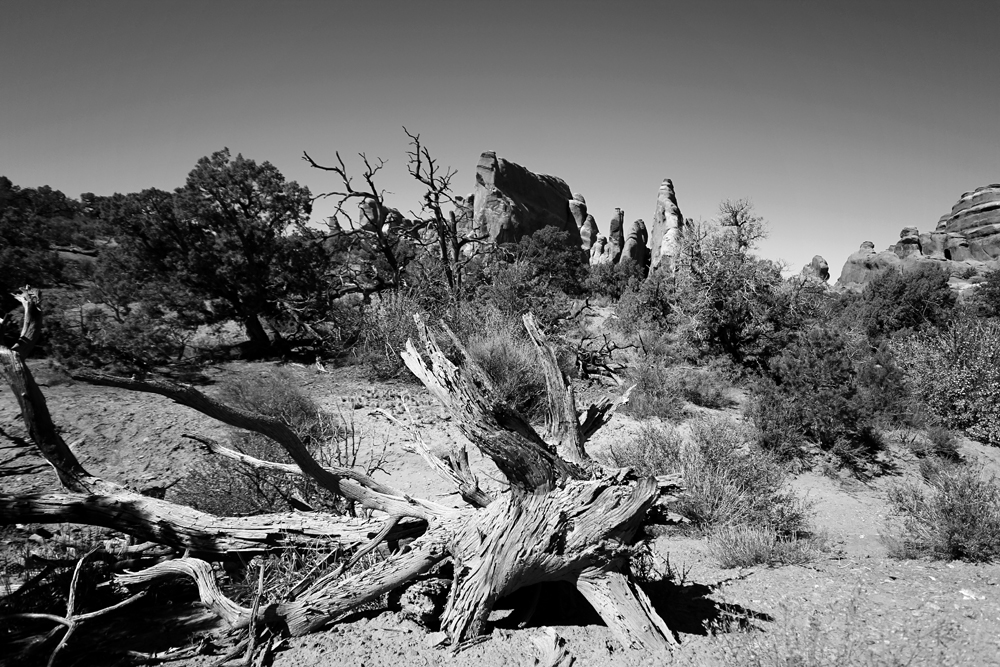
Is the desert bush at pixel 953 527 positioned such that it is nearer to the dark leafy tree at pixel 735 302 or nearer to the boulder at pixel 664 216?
the dark leafy tree at pixel 735 302

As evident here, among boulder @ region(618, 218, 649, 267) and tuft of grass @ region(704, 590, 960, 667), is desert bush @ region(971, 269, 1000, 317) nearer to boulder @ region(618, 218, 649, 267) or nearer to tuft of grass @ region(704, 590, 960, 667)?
tuft of grass @ region(704, 590, 960, 667)

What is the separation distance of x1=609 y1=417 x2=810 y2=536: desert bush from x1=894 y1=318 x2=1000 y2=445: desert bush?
356 cm

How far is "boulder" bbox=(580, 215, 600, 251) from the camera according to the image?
6662 cm

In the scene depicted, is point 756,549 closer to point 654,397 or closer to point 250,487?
point 654,397

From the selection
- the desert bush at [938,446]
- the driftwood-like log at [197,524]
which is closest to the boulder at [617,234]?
the desert bush at [938,446]

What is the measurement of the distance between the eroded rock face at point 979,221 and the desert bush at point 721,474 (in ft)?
175

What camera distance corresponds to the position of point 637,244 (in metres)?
61.1

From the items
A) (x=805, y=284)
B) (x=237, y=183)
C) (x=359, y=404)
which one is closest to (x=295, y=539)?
(x=359, y=404)

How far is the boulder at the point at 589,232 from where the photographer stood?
66.6 m

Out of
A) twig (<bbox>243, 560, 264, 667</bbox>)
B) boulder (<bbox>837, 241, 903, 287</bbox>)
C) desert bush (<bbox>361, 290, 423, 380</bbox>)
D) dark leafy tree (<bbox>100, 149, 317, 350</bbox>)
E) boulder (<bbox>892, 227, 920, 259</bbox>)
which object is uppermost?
boulder (<bbox>892, 227, 920, 259</bbox>)

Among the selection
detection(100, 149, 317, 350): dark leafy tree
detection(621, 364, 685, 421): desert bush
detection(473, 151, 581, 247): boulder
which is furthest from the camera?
detection(473, 151, 581, 247): boulder

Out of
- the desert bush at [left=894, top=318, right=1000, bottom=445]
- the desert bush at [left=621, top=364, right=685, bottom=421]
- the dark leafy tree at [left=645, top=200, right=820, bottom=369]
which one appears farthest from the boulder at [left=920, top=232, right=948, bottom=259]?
the desert bush at [left=621, top=364, right=685, bottom=421]

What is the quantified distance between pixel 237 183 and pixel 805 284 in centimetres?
1527

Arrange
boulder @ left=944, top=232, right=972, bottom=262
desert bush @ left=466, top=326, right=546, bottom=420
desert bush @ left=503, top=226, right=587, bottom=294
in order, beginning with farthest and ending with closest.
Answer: boulder @ left=944, top=232, right=972, bottom=262, desert bush @ left=503, top=226, right=587, bottom=294, desert bush @ left=466, top=326, right=546, bottom=420
